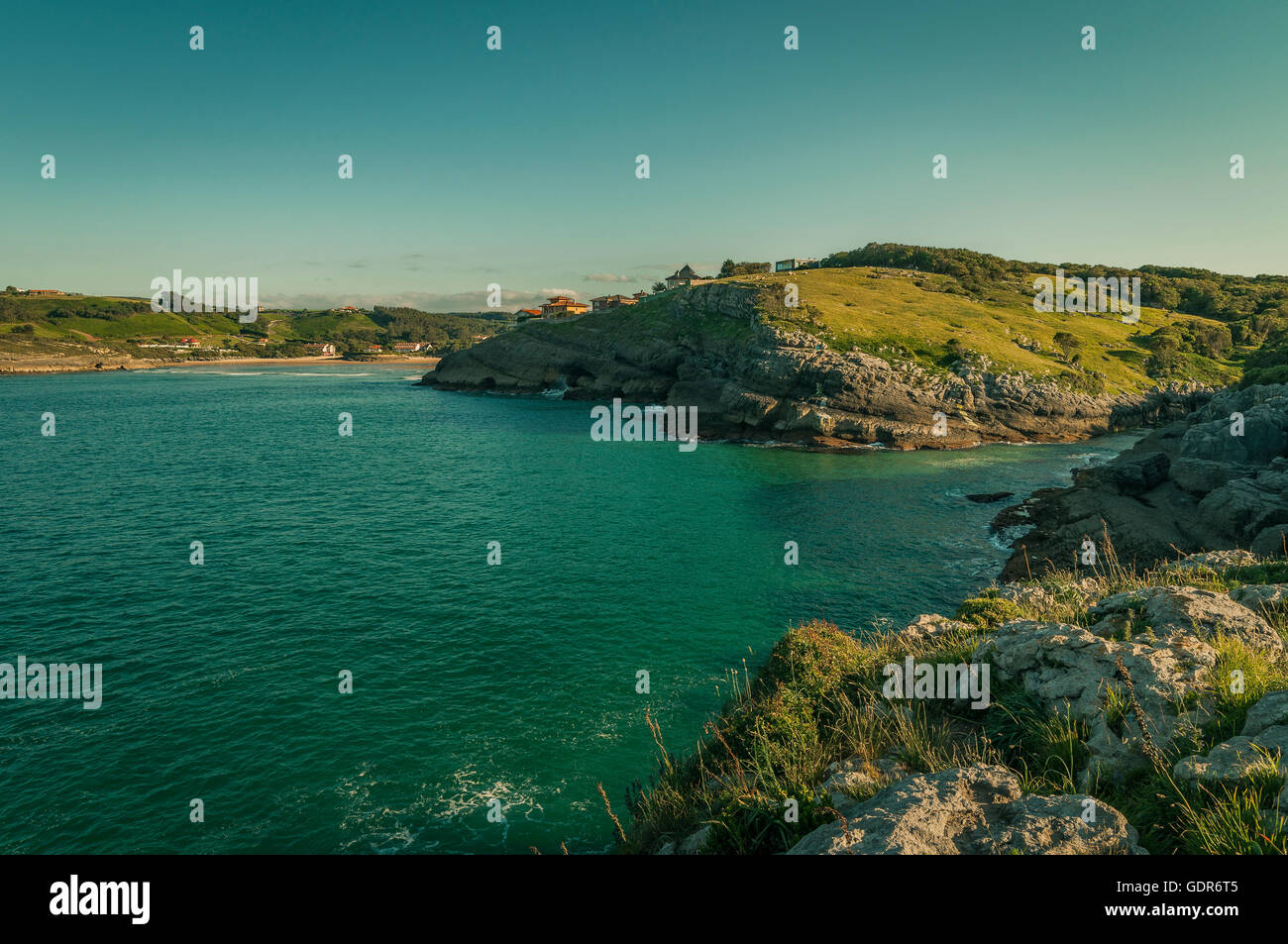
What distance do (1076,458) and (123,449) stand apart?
103 metres

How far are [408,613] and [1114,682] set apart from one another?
2718cm

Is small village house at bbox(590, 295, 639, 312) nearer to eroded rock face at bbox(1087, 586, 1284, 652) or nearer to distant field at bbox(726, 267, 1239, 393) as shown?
distant field at bbox(726, 267, 1239, 393)

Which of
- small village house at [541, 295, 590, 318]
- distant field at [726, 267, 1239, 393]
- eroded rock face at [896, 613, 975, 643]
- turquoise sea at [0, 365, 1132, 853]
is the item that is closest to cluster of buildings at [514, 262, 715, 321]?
small village house at [541, 295, 590, 318]

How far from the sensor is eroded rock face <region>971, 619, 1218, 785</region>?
29.0 feet

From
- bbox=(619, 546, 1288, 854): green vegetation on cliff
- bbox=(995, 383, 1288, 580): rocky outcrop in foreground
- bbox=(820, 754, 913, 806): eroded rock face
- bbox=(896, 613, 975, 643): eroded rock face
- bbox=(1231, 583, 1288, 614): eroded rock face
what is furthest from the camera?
bbox=(995, 383, 1288, 580): rocky outcrop in foreground

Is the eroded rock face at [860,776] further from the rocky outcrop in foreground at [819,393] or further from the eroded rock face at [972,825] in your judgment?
the rocky outcrop in foreground at [819,393]

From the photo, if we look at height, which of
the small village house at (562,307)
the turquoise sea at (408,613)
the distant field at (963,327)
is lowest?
the turquoise sea at (408,613)

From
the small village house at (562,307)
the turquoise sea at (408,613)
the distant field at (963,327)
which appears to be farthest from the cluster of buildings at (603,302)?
the turquoise sea at (408,613)

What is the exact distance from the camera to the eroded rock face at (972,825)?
6703 millimetres

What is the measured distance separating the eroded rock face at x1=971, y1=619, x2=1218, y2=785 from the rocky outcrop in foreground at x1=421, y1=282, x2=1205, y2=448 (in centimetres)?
6428

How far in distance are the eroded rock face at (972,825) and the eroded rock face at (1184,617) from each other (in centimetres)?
602
